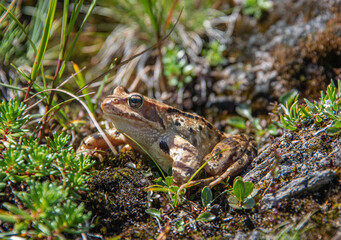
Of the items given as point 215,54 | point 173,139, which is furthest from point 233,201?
point 215,54

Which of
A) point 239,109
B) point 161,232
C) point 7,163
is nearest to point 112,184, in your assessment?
point 161,232

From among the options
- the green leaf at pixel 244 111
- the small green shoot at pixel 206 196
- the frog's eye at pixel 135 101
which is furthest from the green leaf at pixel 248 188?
the green leaf at pixel 244 111

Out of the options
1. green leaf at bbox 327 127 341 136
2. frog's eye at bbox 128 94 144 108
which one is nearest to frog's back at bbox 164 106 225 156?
frog's eye at bbox 128 94 144 108

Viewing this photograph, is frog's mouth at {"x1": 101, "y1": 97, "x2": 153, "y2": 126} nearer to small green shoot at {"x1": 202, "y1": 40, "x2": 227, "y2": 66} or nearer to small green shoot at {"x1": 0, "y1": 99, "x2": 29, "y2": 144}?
small green shoot at {"x1": 0, "y1": 99, "x2": 29, "y2": 144}

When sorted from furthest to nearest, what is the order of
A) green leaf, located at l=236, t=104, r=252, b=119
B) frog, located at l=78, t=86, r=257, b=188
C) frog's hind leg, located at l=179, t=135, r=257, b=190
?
green leaf, located at l=236, t=104, r=252, b=119, frog, located at l=78, t=86, r=257, b=188, frog's hind leg, located at l=179, t=135, r=257, b=190

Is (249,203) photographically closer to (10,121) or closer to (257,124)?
(257,124)

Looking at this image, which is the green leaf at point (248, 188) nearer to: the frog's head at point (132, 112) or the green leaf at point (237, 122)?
the frog's head at point (132, 112)

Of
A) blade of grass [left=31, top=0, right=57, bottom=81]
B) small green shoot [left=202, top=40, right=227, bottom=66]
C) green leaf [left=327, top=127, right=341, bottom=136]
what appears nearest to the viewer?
green leaf [left=327, top=127, right=341, bottom=136]
